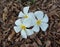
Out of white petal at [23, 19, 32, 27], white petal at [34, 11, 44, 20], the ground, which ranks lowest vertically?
the ground

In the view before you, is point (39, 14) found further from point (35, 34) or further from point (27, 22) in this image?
point (35, 34)

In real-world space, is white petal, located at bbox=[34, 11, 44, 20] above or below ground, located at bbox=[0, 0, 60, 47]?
above

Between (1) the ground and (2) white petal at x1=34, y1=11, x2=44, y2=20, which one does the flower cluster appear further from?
(1) the ground

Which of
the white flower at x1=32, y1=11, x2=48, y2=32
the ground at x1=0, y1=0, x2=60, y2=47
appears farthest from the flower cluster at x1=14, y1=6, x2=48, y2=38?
the ground at x1=0, y1=0, x2=60, y2=47

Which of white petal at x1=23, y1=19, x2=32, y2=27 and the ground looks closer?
white petal at x1=23, y1=19, x2=32, y2=27

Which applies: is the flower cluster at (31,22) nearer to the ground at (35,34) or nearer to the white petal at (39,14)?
the white petal at (39,14)

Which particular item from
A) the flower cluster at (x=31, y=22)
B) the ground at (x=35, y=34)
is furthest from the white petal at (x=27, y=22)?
the ground at (x=35, y=34)

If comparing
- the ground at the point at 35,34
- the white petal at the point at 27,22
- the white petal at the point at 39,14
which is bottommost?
the ground at the point at 35,34

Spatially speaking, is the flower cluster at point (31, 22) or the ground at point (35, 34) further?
the ground at point (35, 34)

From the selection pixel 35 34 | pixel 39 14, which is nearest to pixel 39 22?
pixel 39 14
